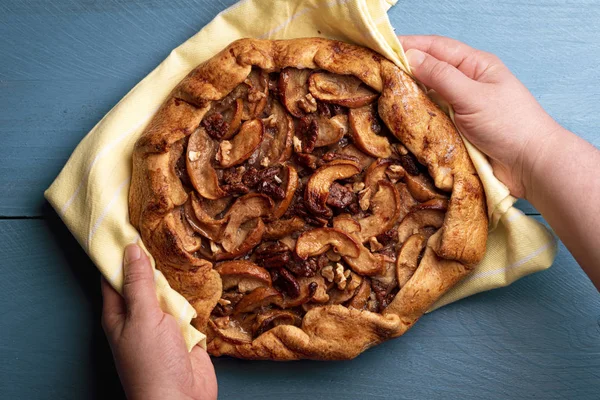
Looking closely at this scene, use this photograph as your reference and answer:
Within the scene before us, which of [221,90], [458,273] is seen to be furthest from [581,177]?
[221,90]

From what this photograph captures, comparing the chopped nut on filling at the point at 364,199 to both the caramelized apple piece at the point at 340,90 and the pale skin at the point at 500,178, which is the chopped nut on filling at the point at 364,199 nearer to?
the caramelized apple piece at the point at 340,90

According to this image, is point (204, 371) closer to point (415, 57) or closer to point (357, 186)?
point (357, 186)

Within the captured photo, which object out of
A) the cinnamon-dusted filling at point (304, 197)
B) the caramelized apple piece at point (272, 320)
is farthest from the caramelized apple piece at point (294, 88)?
the caramelized apple piece at point (272, 320)

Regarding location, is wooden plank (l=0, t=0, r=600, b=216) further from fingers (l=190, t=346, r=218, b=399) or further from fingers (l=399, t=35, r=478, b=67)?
fingers (l=190, t=346, r=218, b=399)

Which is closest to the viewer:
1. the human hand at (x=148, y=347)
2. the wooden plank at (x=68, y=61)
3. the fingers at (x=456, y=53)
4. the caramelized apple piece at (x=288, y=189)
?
the human hand at (x=148, y=347)

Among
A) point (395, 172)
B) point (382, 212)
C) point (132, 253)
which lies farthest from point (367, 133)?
point (132, 253)

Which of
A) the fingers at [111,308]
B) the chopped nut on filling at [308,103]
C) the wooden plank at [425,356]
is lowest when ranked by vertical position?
the wooden plank at [425,356]

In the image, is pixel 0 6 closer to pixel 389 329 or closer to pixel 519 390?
pixel 389 329
